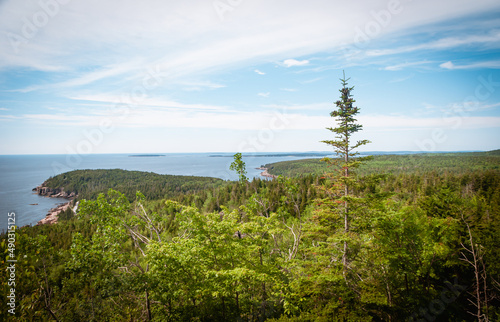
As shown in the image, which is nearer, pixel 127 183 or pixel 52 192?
pixel 52 192

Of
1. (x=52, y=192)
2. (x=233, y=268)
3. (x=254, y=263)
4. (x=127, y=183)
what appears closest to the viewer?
(x=233, y=268)

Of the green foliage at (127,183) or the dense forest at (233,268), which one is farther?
the green foliage at (127,183)

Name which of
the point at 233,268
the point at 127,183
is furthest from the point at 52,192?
the point at 233,268

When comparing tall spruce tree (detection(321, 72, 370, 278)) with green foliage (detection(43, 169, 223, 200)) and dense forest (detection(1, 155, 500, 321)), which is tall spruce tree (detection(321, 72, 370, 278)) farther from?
green foliage (detection(43, 169, 223, 200))

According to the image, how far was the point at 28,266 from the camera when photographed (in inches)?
161

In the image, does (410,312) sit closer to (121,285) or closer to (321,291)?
(321,291)

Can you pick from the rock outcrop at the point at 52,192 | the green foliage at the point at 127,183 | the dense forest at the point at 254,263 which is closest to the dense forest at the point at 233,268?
the dense forest at the point at 254,263

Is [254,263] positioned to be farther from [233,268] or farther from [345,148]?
[345,148]

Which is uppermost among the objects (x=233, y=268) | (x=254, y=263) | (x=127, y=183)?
(x=233, y=268)

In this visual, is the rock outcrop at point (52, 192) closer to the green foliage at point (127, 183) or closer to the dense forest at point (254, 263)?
the green foliage at point (127, 183)

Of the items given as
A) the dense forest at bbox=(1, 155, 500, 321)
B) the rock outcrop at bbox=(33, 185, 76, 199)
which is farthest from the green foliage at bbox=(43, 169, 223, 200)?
the dense forest at bbox=(1, 155, 500, 321)

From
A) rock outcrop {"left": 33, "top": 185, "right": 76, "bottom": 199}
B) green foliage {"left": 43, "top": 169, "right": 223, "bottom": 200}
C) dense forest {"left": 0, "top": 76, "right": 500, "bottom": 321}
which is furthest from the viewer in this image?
rock outcrop {"left": 33, "top": 185, "right": 76, "bottom": 199}

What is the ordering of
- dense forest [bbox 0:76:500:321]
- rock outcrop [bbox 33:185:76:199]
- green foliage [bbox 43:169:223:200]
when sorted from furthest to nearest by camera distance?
rock outcrop [bbox 33:185:76:199] < green foliage [bbox 43:169:223:200] < dense forest [bbox 0:76:500:321]

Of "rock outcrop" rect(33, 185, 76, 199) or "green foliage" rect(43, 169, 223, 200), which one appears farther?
"rock outcrop" rect(33, 185, 76, 199)
